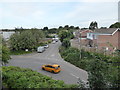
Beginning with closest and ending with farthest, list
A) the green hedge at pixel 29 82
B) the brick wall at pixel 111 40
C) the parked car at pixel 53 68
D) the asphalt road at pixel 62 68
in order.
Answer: the green hedge at pixel 29 82, the asphalt road at pixel 62 68, the parked car at pixel 53 68, the brick wall at pixel 111 40

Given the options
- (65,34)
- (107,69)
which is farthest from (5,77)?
(65,34)

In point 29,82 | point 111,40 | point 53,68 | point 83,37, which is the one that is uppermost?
point 83,37

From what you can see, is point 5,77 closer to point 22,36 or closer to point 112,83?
point 112,83

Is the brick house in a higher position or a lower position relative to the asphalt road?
higher

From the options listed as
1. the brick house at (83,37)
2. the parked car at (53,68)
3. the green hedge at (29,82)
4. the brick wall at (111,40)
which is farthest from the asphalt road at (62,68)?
the brick wall at (111,40)

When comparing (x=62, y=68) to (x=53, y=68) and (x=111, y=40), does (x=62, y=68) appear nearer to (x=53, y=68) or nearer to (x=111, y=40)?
(x=53, y=68)

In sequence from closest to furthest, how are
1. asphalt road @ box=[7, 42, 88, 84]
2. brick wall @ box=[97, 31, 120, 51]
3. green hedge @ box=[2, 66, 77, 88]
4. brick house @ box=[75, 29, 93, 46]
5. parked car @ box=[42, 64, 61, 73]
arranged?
1. green hedge @ box=[2, 66, 77, 88]
2. asphalt road @ box=[7, 42, 88, 84]
3. parked car @ box=[42, 64, 61, 73]
4. brick wall @ box=[97, 31, 120, 51]
5. brick house @ box=[75, 29, 93, 46]

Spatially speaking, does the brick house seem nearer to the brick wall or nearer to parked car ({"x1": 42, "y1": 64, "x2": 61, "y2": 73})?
the brick wall

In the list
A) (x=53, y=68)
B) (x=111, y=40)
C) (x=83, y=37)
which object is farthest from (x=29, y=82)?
(x=83, y=37)

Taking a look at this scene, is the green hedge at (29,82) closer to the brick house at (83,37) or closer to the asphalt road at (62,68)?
the asphalt road at (62,68)

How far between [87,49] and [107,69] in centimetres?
1026

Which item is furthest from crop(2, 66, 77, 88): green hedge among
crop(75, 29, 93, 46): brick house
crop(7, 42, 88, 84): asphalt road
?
crop(75, 29, 93, 46): brick house

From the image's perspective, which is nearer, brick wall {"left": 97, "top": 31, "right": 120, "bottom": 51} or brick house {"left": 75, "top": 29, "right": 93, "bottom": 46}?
brick wall {"left": 97, "top": 31, "right": 120, "bottom": 51}

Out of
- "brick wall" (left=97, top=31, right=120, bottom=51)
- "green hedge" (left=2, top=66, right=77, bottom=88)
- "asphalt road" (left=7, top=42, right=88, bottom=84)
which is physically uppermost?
"brick wall" (left=97, top=31, right=120, bottom=51)
